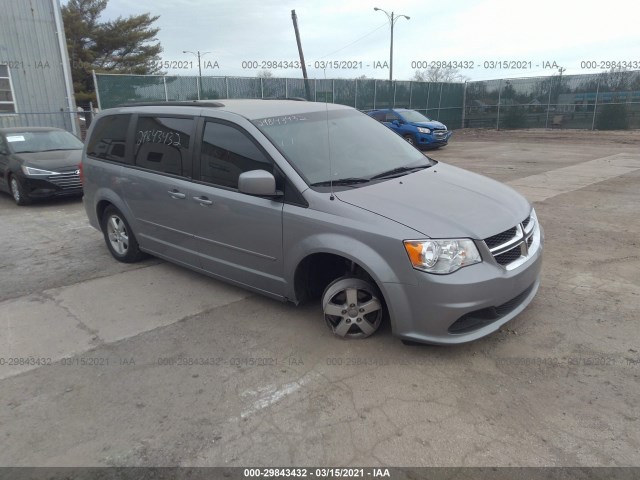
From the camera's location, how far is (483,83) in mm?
28375

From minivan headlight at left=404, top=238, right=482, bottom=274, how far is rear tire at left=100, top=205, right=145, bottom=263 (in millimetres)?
3499

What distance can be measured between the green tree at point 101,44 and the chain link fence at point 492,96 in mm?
13834

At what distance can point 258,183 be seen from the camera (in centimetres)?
346

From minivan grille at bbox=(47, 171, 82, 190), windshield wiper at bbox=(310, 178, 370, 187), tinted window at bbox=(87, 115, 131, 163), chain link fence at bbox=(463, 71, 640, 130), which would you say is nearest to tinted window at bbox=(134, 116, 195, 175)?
tinted window at bbox=(87, 115, 131, 163)

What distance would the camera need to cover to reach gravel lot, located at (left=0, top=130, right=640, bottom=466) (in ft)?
8.16

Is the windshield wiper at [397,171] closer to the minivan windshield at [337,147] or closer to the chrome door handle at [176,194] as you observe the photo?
the minivan windshield at [337,147]

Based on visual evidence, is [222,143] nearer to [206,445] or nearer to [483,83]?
[206,445]

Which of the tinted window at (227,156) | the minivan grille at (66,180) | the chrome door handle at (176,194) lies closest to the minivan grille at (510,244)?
the tinted window at (227,156)

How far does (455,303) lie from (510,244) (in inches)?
26.6

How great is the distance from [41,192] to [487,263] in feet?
28.2

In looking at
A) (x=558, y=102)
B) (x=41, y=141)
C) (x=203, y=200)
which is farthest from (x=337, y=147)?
(x=558, y=102)

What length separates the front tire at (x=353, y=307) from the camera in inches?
A: 133

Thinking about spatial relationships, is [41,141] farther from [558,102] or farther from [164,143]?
[558,102]

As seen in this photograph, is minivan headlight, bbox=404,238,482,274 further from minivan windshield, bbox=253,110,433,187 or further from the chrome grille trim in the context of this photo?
minivan windshield, bbox=253,110,433,187
